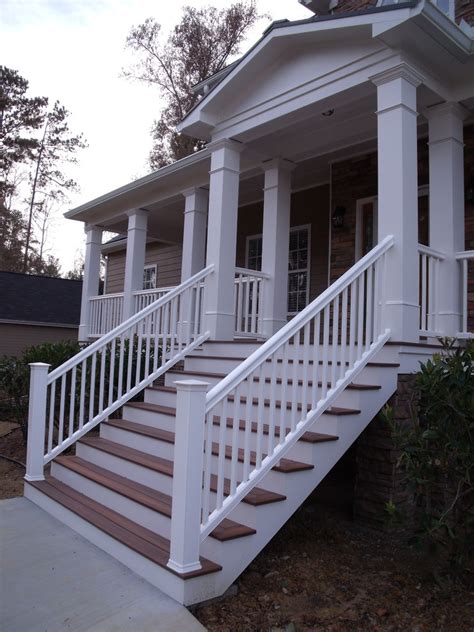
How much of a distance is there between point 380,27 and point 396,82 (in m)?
0.46

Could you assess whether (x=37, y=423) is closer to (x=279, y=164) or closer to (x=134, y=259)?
(x=279, y=164)

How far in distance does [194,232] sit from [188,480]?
245 inches

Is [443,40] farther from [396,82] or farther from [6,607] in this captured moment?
[6,607]

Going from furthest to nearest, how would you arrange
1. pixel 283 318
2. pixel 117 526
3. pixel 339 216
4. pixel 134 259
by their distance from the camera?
1. pixel 134 259
2. pixel 339 216
3. pixel 283 318
4. pixel 117 526

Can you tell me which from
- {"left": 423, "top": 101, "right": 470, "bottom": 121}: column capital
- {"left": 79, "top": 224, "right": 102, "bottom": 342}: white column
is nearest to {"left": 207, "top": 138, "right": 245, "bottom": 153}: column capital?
{"left": 423, "top": 101, "right": 470, "bottom": 121}: column capital

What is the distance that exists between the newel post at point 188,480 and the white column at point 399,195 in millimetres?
2143

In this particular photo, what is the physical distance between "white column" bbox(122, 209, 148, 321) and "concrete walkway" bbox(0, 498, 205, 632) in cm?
621

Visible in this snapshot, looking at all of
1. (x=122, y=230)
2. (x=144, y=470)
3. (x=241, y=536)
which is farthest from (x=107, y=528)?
(x=122, y=230)

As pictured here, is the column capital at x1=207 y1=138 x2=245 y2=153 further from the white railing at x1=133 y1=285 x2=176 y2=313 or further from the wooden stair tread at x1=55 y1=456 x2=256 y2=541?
the wooden stair tread at x1=55 y1=456 x2=256 y2=541

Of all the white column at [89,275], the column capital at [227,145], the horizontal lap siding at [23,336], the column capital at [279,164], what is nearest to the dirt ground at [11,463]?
the white column at [89,275]

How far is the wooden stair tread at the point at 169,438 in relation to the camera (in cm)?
359

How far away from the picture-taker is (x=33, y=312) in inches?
710

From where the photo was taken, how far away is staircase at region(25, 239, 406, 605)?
304cm

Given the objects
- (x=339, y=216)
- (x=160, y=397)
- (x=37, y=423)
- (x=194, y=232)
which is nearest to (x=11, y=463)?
(x=37, y=423)
